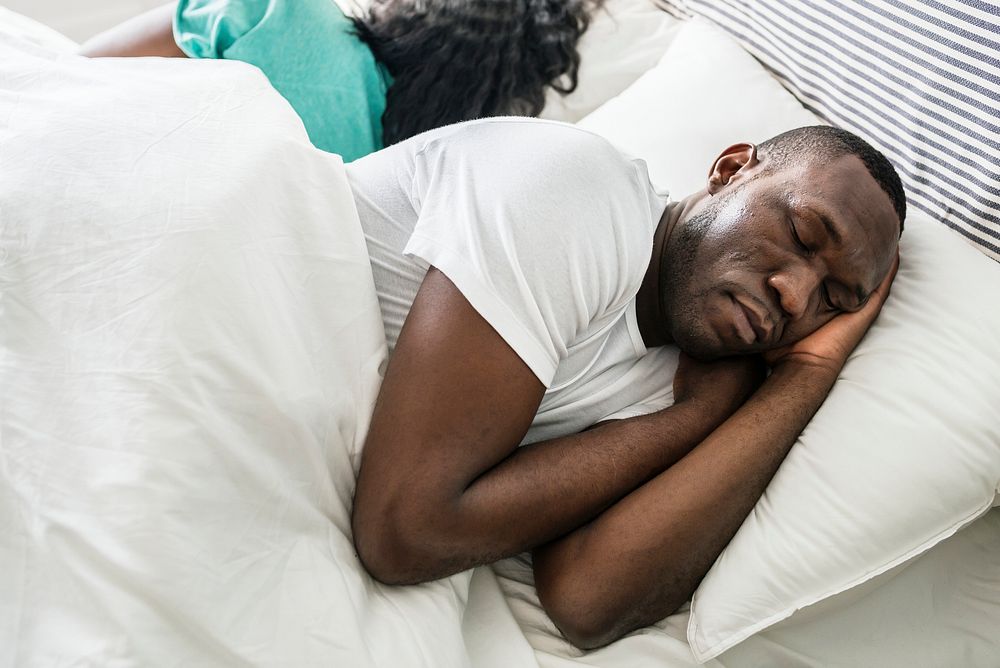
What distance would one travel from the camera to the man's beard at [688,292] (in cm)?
111

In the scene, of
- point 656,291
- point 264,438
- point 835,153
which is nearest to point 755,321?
point 656,291

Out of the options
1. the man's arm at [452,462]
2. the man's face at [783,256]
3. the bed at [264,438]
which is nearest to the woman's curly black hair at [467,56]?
the bed at [264,438]

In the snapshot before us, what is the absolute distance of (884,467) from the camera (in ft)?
3.16

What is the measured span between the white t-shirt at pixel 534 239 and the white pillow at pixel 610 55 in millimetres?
549

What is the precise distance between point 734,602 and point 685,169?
710 millimetres

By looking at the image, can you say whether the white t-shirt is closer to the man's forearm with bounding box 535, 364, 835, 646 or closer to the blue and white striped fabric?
the man's forearm with bounding box 535, 364, 835, 646

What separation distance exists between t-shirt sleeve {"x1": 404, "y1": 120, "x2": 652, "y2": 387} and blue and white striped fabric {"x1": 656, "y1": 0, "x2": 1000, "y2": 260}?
49 centimetres

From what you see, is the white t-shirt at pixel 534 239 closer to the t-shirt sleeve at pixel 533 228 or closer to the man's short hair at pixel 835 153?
the t-shirt sleeve at pixel 533 228

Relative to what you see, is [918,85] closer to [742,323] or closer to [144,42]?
[742,323]

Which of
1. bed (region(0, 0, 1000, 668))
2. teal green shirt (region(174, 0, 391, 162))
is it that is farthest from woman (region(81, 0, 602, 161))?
bed (region(0, 0, 1000, 668))

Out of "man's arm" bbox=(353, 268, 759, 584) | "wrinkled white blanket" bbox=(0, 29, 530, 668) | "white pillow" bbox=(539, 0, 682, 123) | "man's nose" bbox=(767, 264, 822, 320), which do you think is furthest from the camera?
"white pillow" bbox=(539, 0, 682, 123)

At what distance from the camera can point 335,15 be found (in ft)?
5.14

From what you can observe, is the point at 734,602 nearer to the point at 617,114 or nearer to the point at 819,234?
the point at 819,234

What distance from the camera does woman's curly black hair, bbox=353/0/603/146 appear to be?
5.01 feet
